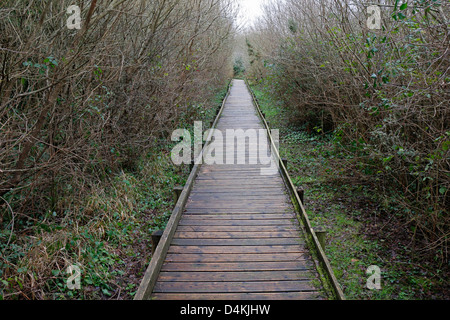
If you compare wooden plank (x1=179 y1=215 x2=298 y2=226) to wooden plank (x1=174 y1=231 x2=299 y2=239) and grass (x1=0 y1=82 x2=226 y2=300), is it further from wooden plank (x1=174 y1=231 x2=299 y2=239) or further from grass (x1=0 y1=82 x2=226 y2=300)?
grass (x1=0 y1=82 x2=226 y2=300)

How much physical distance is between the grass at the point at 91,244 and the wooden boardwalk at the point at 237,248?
913mm

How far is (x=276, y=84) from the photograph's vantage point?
15922 mm

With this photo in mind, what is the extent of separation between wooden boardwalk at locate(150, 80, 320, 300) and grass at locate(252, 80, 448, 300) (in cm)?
97

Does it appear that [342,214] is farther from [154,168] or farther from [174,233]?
[154,168]

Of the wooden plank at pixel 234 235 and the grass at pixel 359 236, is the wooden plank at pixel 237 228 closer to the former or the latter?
the wooden plank at pixel 234 235

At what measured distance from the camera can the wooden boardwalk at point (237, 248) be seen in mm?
4016

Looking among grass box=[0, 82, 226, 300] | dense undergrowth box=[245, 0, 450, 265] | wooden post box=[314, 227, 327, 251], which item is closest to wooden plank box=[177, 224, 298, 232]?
wooden post box=[314, 227, 327, 251]

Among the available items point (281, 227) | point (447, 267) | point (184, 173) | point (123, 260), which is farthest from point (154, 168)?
point (447, 267)

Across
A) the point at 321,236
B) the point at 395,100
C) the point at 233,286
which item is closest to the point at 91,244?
the point at 233,286

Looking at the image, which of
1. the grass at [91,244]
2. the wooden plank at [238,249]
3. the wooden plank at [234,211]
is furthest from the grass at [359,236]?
the grass at [91,244]

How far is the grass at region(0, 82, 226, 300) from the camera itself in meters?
4.35

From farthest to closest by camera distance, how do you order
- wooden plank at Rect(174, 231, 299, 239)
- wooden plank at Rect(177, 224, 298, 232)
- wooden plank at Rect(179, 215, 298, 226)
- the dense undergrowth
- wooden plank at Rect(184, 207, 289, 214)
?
wooden plank at Rect(184, 207, 289, 214)
wooden plank at Rect(179, 215, 298, 226)
wooden plank at Rect(177, 224, 298, 232)
wooden plank at Rect(174, 231, 299, 239)
the dense undergrowth

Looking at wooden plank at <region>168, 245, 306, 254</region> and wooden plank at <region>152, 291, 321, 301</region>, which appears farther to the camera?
wooden plank at <region>168, 245, 306, 254</region>
